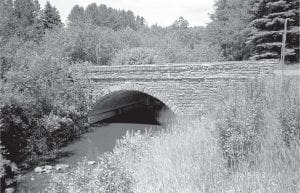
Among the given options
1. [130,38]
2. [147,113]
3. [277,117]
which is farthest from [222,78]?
[130,38]

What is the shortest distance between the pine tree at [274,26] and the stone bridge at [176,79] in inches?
418

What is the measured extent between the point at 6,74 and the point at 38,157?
10.4 feet

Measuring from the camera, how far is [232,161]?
16.7ft

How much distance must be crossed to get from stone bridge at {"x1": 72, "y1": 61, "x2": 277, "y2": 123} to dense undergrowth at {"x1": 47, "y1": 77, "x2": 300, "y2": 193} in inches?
195

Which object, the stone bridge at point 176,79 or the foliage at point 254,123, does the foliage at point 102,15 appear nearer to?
the stone bridge at point 176,79

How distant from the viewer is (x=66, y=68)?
44.5 ft

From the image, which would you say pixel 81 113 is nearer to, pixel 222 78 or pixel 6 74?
pixel 6 74

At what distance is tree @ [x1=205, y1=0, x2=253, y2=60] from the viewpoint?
27.1 metres

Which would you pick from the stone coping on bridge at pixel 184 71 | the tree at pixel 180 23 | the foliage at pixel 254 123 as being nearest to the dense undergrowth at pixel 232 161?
the foliage at pixel 254 123

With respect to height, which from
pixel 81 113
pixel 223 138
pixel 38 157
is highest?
pixel 223 138

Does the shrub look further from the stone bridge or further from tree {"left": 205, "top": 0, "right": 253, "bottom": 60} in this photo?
tree {"left": 205, "top": 0, "right": 253, "bottom": 60}

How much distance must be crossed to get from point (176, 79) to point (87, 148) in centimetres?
456

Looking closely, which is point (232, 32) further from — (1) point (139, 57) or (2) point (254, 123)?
(2) point (254, 123)

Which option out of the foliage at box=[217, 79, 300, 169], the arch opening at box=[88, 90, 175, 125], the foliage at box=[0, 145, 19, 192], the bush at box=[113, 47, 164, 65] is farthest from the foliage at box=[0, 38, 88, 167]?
the foliage at box=[217, 79, 300, 169]
